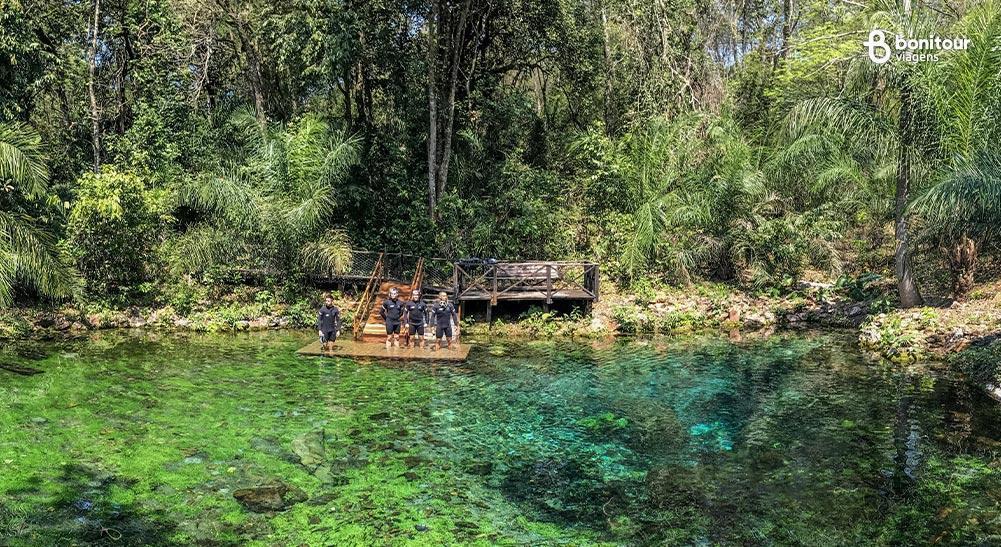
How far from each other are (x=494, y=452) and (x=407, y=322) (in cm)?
670

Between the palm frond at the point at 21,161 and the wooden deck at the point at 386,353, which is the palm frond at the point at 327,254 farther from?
the palm frond at the point at 21,161

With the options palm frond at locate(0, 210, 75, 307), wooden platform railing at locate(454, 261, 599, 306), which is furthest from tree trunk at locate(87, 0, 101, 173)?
wooden platform railing at locate(454, 261, 599, 306)

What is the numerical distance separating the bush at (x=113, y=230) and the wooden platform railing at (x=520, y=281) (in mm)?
8869

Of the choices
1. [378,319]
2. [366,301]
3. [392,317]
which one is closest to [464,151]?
[366,301]

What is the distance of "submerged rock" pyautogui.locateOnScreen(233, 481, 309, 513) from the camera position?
755cm

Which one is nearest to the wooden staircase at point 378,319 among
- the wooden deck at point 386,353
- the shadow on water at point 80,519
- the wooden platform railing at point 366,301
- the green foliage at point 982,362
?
the wooden platform railing at point 366,301

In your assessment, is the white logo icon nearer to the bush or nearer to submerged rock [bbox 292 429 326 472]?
submerged rock [bbox 292 429 326 472]

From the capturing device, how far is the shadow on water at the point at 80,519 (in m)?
6.63

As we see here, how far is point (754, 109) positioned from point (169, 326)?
2356 cm

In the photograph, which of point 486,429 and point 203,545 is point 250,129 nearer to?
point 486,429

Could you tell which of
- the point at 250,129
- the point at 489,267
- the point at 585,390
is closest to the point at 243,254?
the point at 250,129

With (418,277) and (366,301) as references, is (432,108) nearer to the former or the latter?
(418,277)

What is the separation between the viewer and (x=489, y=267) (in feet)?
64.4

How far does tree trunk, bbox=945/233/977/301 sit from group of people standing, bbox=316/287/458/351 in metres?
13.0
